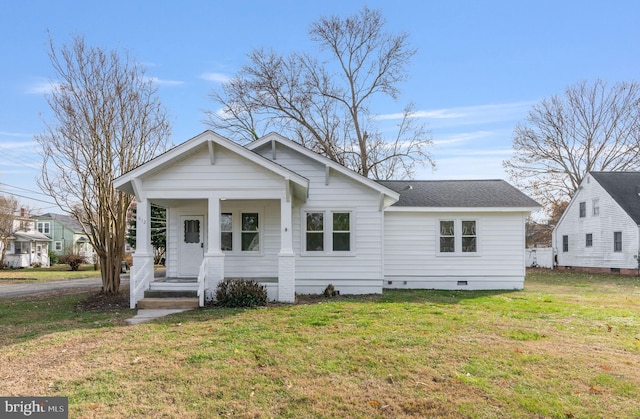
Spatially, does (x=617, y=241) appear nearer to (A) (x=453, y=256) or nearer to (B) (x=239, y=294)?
(A) (x=453, y=256)

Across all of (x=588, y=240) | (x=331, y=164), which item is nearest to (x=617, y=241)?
(x=588, y=240)

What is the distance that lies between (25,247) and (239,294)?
4095 centimetres

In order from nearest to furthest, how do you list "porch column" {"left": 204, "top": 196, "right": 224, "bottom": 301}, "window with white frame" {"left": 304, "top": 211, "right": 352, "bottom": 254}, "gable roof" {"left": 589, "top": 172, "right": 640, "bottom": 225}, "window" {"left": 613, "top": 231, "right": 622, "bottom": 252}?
"porch column" {"left": 204, "top": 196, "right": 224, "bottom": 301} → "window with white frame" {"left": 304, "top": 211, "right": 352, "bottom": 254} → "gable roof" {"left": 589, "top": 172, "right": 640, "bottom": 225} → "window" {"left": 613, "top": 231, "right": 622, "bottom": 252}

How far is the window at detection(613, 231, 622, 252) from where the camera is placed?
2495 centimetres

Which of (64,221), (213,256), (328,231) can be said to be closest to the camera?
(213,256)

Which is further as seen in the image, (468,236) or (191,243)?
(468,236)

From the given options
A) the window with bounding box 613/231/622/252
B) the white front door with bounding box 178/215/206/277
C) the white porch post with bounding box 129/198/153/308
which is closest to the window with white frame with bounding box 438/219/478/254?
the white front door with bounding box 178/215/206/277

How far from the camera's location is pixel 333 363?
568 cm

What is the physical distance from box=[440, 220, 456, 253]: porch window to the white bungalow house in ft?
0.12

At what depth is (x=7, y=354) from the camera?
6453mm

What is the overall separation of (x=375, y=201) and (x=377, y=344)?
290 inches

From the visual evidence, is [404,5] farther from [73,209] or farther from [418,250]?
[73,209]

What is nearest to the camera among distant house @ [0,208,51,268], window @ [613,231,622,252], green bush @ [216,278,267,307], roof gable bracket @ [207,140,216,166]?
green bush @ [216,278,267,307]

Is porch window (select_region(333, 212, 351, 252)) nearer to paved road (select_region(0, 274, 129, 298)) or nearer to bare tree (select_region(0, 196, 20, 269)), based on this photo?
paved road (select_region(0, 274, 129, 298))
